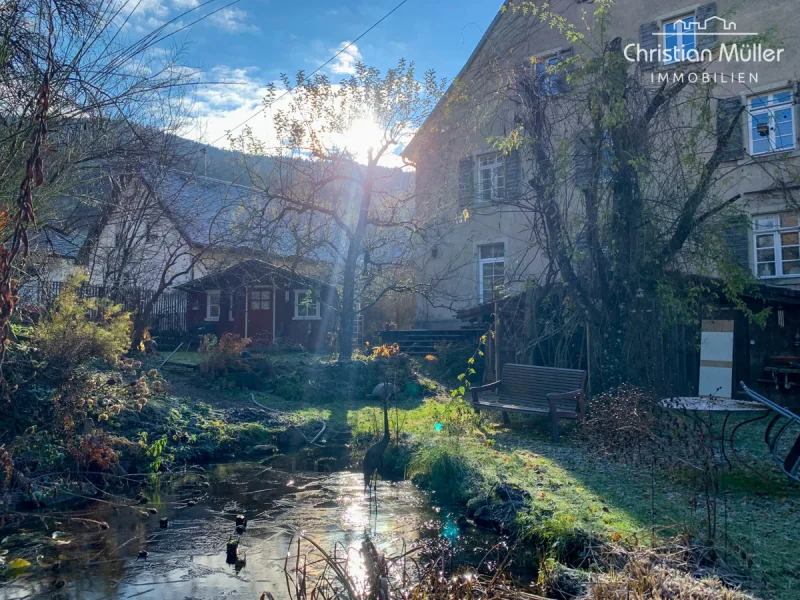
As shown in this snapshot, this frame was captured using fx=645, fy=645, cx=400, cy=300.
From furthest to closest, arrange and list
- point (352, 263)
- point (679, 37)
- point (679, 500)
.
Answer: point (352, 263), point (679, 37), point (679, 500)

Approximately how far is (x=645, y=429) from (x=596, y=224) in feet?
16.7

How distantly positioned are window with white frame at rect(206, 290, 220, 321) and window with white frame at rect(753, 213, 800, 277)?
18392 mm

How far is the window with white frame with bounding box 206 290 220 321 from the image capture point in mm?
25078

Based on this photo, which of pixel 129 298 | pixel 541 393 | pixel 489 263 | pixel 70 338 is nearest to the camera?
pixel 70 338

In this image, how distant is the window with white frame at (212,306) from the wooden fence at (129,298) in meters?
0.87

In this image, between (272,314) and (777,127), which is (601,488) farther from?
(272,314)

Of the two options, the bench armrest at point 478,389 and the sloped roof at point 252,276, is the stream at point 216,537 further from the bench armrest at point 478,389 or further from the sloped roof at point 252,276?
the sloped roof at point 252,276

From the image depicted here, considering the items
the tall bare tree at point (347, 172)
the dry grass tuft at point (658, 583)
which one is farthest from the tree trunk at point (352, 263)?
the dry grass tuft at point (658, 583)

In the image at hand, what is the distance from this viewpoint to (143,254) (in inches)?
615

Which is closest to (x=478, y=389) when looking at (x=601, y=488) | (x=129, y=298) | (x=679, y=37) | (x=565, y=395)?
(x=565, y=395)

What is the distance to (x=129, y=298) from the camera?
49.3ft

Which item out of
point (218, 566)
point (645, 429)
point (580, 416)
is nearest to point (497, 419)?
point (580, 416)

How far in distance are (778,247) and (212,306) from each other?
19175 mm

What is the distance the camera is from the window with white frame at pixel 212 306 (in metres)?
25.1
